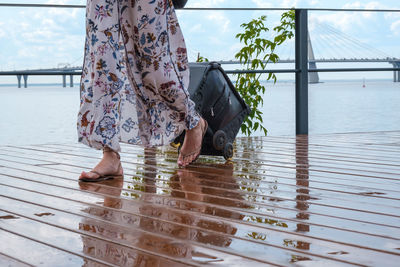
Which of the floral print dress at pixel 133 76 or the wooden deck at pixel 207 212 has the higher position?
the floral print dress at pixel 133 76

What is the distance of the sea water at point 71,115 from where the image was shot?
148 inches

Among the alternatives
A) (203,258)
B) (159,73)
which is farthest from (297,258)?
(159,73)

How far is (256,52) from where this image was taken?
379 cm

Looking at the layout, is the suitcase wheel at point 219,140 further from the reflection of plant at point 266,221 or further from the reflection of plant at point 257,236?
the reflection of plant at point 257,236

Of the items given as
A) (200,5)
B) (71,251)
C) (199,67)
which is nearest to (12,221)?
(71,251)

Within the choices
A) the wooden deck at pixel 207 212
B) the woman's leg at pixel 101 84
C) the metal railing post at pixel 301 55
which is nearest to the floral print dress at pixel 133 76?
the woman's leg at pixel 101 84

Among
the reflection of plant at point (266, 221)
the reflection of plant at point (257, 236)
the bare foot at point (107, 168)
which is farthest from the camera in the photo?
the bare foot at point (107, 168)

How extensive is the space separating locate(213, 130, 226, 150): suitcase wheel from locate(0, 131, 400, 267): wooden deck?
0.06 m

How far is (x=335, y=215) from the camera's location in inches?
48.3

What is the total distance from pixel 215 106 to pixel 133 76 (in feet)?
1.48

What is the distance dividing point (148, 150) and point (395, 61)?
201 centimetres

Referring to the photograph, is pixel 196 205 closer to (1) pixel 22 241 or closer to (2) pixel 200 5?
(1) pixel 22 241

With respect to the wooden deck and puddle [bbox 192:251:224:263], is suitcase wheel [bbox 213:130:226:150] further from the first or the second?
puddle [bbox 192:251:224:263]

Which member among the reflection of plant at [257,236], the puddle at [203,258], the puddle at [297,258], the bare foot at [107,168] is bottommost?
the puddle at [203,258]
